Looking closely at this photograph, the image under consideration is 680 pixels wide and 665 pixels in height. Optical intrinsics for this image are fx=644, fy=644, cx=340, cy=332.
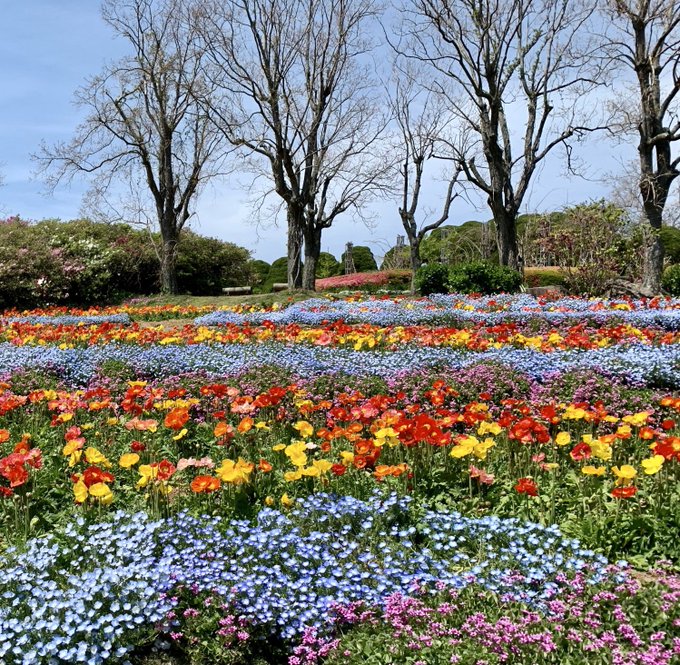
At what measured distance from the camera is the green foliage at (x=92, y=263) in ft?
65.3

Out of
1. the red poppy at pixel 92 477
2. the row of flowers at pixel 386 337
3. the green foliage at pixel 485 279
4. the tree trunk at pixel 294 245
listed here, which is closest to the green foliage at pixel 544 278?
the green foliage at pixel 485 279

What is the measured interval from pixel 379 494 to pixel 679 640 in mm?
1493

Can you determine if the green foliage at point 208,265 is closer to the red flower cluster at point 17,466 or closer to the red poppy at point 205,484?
the red flower cluster at point 17,466

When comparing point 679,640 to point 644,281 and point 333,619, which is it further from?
point 644,281

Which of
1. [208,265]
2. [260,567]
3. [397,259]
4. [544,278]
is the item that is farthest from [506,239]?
[260,567]

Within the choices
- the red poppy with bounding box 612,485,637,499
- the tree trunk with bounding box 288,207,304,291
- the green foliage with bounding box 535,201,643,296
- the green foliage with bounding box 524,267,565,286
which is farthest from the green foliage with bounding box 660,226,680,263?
the red poppy with bounding box 612,485,637,499

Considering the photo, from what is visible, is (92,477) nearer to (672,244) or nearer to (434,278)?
(434,278)

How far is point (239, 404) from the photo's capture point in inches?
164

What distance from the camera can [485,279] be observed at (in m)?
17.4

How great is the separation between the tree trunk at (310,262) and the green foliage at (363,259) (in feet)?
51.8

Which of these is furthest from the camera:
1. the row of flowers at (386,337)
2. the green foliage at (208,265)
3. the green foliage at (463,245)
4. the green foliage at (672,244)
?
the green foliage at (463,245)

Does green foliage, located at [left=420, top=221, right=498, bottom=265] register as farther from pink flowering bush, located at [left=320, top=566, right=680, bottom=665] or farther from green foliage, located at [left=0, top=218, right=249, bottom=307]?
pink flowering bush, located at [left=320, top=566, right=680, bottom=665]

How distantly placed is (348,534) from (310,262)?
59.9ft

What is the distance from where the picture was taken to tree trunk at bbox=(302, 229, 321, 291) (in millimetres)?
20531
